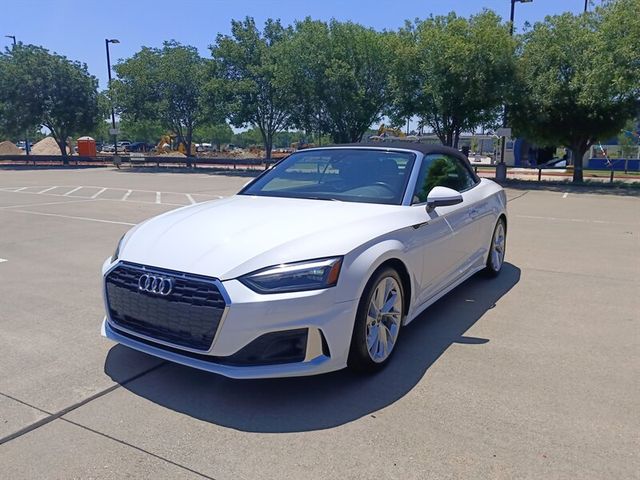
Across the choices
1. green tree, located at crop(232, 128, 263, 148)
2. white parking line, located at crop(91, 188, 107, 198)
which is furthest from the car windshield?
green tree, located at crop(232, 128, 263, 148)

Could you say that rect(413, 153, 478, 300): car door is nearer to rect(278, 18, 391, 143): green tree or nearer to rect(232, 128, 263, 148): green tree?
rect(278, 18, 391, 143): green tree

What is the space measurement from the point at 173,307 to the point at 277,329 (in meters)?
0.66

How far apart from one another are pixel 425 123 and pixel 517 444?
74.0 ft

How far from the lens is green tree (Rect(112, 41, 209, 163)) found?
3450 cm

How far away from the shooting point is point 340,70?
83.9 ft

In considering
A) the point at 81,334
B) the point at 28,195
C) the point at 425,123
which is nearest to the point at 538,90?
the point at 425,123

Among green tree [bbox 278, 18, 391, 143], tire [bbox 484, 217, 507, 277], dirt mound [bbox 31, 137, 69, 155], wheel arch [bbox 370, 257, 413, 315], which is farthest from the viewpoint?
dirt mound [bbox 31, 137, 69, 155]

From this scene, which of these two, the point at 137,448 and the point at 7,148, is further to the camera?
the point at 7,148

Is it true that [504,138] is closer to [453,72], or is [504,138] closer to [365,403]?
[453,72]

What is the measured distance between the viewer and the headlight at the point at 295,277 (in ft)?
10.2

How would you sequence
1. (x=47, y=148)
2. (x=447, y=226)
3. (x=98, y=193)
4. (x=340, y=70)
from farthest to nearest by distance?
(x=47, y=148) < (x=340, y=70) < (x=98, y=193) < (x=447, y=226)

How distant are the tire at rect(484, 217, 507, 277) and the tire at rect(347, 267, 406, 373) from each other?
261cm

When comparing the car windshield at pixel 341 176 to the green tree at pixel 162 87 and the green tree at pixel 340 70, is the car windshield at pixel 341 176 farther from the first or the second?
the green tree at pixel 162 87

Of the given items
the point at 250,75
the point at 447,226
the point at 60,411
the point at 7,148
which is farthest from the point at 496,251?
the point at 7,148
